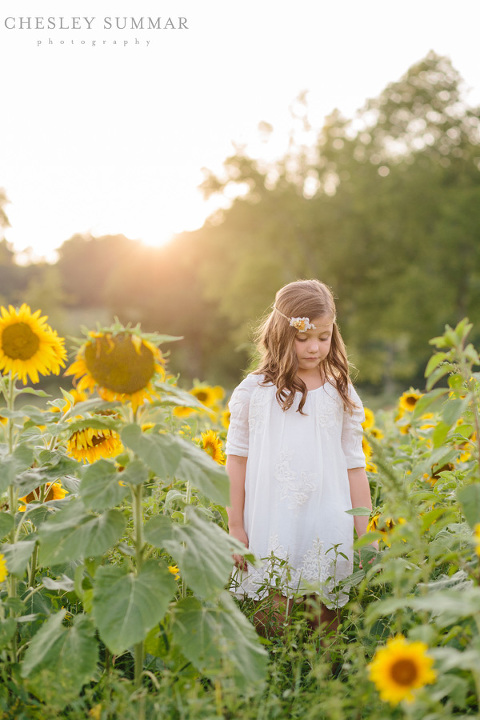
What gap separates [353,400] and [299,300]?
49cm

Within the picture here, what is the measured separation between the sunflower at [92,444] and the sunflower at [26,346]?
41 cm

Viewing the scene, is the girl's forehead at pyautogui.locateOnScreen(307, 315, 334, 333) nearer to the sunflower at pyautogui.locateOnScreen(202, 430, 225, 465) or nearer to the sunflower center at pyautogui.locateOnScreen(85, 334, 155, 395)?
the sunflower at pyautogui.locateOnScreen(202, 430, 225, 465)

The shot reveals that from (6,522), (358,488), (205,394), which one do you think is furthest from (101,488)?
(205,394)

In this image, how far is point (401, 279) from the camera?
832 inches

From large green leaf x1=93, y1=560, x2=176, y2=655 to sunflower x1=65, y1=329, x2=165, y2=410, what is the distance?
0.44 m

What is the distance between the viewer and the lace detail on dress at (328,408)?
2.81 metres

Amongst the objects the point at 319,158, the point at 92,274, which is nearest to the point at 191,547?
the point at 319,158

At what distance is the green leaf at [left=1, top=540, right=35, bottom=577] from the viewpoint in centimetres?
182

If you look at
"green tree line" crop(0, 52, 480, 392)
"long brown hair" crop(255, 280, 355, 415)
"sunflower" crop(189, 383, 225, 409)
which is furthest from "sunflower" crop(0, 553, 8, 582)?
"green tree line" crop(0, 52, 480, 392)

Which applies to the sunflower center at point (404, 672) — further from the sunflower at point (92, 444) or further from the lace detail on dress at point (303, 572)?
the sunflower at point (92, 444)

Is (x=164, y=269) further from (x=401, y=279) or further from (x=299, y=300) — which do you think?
(x=299, y=300)

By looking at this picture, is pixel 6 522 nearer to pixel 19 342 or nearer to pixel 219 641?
pixel 19 342

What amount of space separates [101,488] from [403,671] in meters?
0.83

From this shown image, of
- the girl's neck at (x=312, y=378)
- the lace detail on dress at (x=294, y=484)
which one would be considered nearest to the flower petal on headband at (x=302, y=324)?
the girl's neck at (x=312, y=378)
